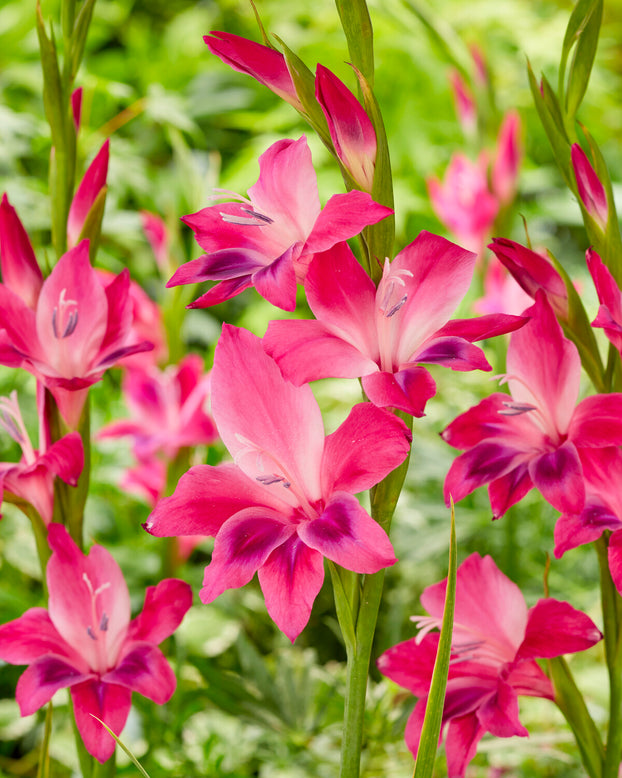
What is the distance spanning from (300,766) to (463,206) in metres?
0.80

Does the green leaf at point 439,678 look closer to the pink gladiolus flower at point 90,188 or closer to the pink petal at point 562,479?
the pink petal at point 562,479

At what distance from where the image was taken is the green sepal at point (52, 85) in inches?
20.9

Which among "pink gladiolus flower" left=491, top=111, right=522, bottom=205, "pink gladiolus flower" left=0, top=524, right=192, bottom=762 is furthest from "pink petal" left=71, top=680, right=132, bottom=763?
"pink gladiolus flower" left=491, top=111, right=522, bottom=205

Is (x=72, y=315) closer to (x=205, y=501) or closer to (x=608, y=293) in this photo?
(x=205, y=501)

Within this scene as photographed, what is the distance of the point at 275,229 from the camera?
43 centimetres

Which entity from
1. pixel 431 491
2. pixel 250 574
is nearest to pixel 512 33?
pixel 431 491

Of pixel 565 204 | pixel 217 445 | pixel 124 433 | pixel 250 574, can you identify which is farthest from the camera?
pixel 565 204

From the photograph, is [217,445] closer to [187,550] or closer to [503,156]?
[187,550]

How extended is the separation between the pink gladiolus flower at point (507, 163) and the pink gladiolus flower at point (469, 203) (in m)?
0.02

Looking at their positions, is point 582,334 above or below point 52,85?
below

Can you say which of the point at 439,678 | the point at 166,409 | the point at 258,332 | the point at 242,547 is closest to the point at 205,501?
the point at 242,547

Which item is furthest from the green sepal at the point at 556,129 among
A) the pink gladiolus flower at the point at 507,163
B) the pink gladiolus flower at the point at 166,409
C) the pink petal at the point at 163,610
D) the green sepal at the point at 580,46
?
the pink gladiolus flower at the point at 507,163

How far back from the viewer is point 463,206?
1.25 metres

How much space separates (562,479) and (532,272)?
11 cm
